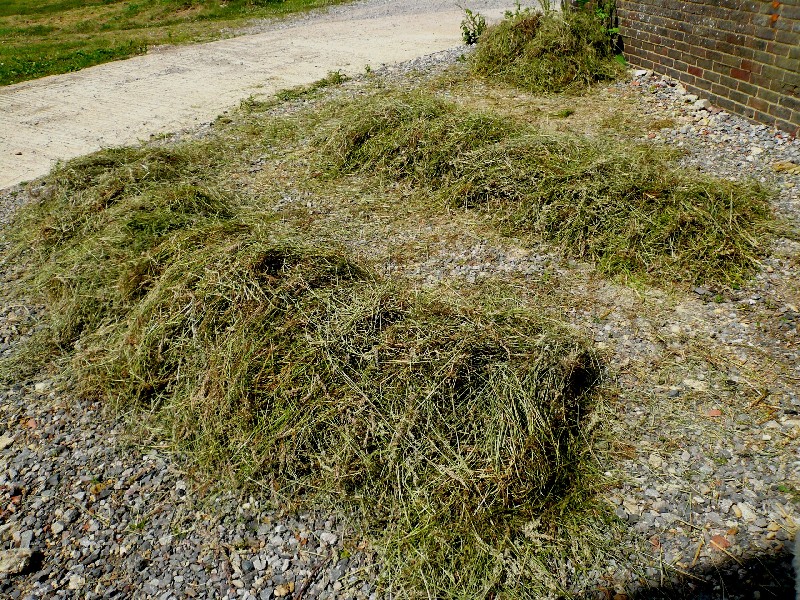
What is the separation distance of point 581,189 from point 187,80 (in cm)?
Answer: 672

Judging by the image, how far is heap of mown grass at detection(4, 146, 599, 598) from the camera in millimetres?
2453

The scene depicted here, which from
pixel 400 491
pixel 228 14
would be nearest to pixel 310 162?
pixel 400 491

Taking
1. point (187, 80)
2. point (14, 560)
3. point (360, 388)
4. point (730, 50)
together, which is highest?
point (730, 50)

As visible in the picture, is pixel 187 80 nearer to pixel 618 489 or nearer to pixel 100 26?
pixel 100 26

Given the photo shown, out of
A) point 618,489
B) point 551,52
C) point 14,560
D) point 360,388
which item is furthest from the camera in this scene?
point 551,52

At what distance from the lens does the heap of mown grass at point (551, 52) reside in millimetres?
7508

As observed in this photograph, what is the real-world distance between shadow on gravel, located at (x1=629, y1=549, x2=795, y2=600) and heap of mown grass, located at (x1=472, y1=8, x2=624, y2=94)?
6.07 meters

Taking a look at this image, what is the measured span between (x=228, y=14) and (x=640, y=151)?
11897 mm

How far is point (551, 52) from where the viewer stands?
775 centimetres

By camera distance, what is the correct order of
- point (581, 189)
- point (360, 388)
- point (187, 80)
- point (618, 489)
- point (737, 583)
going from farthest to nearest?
point (187, 80)
point (581, 189)
point (360, 388)
point (618, 489)
point (737, 583)

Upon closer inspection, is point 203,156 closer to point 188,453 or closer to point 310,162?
point 310,162

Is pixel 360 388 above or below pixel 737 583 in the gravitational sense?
above

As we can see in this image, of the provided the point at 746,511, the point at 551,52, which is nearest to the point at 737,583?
the point at 746,511

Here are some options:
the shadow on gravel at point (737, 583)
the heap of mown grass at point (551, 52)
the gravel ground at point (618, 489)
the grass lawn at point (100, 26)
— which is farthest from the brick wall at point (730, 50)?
the grass lawn at point (100, 26)
